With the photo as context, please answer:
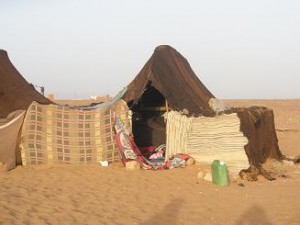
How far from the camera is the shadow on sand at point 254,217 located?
6.76 meters

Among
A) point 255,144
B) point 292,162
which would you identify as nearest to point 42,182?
point 255,144

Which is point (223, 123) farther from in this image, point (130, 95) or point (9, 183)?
point (9, 183)

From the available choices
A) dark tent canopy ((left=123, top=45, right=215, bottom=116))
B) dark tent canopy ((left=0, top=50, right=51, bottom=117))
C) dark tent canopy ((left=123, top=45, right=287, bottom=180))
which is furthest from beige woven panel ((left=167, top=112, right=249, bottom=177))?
dark tent canopy ((left=0, top=50, right=51, bottom=117))

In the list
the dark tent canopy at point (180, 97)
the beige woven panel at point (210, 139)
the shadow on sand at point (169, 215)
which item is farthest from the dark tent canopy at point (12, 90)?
the shadow on sand at point (169, 215)

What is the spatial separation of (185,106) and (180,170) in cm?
194

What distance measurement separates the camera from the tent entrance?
507 inches

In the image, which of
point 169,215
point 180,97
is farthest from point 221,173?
point 180,97

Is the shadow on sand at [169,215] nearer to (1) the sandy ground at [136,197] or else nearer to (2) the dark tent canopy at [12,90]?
(1) the sandy ground at [136,197]

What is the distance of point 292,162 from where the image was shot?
39.2 feet

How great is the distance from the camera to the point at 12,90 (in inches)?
464

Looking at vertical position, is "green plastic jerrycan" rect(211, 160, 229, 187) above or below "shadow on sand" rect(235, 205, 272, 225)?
above

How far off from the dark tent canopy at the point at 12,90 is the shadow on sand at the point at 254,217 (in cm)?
606

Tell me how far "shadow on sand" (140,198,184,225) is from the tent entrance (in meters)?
5.05

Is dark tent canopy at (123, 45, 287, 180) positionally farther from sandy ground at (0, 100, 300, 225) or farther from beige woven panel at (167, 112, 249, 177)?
sandy ground at (0, 100, 300, 225)
